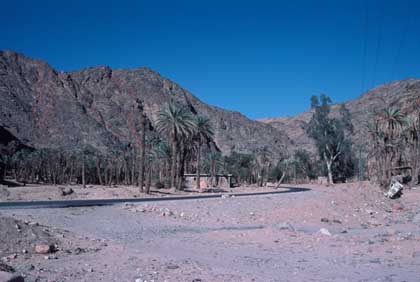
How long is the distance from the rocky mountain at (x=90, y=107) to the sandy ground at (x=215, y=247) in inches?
3211

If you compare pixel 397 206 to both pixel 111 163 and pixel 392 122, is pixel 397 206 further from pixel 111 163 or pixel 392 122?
pixel 111 163

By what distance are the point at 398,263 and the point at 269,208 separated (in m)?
16.5

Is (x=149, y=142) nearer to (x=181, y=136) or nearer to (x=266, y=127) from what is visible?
(x=181, y=136)

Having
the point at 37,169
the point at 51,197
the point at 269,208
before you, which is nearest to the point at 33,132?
the point at 37,169

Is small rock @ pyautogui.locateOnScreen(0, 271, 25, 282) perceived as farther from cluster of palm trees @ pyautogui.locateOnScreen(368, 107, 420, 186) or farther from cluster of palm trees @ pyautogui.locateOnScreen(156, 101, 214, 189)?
cluster of palm trees @ pyautogui.locateOnScreen(368, 107, 420, 186)

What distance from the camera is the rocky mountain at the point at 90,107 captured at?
443 feet

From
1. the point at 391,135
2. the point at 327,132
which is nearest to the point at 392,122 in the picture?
the point at 391,135

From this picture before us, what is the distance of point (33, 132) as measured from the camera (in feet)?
437

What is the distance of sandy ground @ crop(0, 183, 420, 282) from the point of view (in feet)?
35.7

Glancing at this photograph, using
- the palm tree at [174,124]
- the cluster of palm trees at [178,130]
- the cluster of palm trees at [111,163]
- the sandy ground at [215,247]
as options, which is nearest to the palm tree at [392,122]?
the cluster of palm trees at [111,163]

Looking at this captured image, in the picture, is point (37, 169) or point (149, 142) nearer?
point (149, 142)

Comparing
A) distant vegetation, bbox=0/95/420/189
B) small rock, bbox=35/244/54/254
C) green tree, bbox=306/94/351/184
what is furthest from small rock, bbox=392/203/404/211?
green tree, bbox=306/94/351/184

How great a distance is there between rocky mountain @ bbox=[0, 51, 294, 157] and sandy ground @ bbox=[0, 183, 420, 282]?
81.5 meters

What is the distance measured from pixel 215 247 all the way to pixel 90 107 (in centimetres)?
14783
